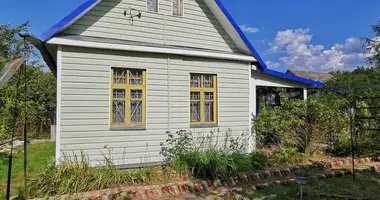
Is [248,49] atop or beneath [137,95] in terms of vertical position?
atop

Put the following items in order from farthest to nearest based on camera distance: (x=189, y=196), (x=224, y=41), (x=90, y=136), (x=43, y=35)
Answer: (x=224, y=41)
(x=90, y=136)
(x=43, y=35)
(x=189, y=196)

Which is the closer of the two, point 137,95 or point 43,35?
point 43,35

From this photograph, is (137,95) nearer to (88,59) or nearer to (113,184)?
(88,59)

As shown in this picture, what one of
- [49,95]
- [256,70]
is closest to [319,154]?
[256,70]

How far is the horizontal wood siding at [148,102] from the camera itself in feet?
24.5

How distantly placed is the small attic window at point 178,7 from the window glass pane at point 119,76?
233 centimetres

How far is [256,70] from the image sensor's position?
35.8ft

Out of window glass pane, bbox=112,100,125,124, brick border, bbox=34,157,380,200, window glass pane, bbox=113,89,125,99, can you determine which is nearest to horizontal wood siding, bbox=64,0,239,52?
window glass pane, bbox=113,89,125,99

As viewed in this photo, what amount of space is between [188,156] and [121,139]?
170 centimetres

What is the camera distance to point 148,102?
841 cm

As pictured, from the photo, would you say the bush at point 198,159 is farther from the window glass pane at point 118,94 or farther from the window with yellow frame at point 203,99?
the window glass pane at point 118,94

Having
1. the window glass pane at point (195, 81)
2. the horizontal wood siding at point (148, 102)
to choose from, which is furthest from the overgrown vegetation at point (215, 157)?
the window glass pane at point (195, 81)

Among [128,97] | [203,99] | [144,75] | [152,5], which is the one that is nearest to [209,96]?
[203,99]

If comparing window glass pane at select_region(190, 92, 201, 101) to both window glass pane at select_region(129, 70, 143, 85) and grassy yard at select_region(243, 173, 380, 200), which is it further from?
grassy yard at select_region(243, 173, 380, 200)
